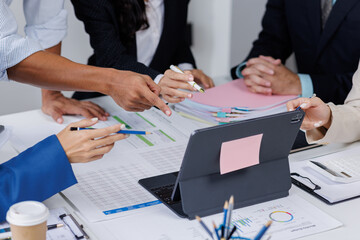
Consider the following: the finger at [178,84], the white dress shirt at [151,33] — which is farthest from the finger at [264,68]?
the finger at [178,84]

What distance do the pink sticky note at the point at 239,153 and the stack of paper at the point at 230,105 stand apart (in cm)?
56

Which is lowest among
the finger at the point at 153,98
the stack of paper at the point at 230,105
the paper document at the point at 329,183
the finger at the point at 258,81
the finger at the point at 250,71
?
the paper document at the point at 329,183

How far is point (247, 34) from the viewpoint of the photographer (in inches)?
128

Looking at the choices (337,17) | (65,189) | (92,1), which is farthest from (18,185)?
(337,17)

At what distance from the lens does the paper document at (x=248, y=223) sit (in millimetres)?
1242

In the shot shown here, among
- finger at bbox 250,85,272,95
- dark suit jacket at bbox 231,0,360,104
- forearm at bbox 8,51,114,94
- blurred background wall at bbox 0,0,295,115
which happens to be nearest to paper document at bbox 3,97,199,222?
forearm at bbox 8,51,114,94

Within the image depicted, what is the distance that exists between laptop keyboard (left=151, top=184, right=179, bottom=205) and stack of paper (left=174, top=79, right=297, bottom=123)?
0.51 meters

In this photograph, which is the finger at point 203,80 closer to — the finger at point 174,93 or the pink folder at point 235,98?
the pink folder at point 235,98

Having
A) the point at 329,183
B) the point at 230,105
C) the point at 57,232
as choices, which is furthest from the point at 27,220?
the point at 230,105

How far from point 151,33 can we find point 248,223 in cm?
128

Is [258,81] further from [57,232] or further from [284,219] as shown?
[57,232]

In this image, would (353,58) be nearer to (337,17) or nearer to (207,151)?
(337,17)

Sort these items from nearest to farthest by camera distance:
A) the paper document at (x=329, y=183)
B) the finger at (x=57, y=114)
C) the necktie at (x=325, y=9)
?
the paper document at (x=329, y=183) < the finger at (x=57, y=114) < the necktie at (x=325, y=9)

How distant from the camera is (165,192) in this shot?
4.65ft
